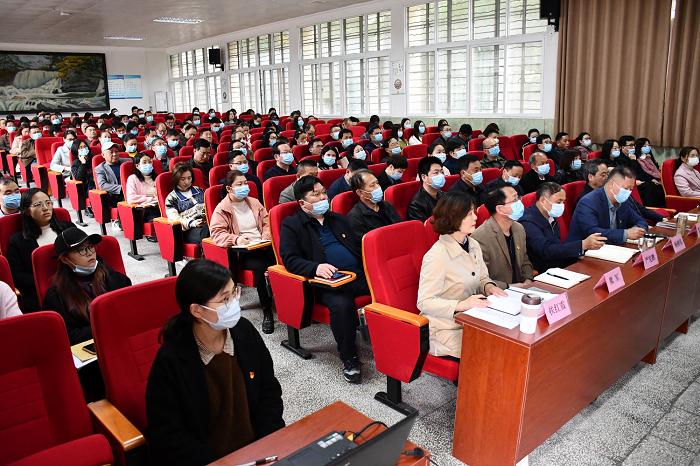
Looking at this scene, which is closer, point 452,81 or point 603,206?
point 603,206

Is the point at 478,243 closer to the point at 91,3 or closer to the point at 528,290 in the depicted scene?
the point at 528,290

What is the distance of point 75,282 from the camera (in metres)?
2.41

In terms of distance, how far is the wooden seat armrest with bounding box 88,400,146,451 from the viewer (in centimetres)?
157

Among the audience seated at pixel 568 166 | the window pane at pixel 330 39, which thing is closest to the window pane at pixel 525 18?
the audience seated at pixel 568 166

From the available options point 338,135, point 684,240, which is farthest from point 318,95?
point 684,240

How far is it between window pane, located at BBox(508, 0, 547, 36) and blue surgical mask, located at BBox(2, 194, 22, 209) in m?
8.43

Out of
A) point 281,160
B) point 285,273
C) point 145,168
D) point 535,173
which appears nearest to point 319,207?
point 285,273

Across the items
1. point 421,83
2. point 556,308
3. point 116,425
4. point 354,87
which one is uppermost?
point 354,87

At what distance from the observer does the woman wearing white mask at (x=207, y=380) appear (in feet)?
5.05

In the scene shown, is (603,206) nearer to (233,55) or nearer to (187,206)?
(187,206)

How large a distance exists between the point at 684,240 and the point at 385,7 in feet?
31.3

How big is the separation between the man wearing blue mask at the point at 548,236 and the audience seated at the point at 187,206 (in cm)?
245

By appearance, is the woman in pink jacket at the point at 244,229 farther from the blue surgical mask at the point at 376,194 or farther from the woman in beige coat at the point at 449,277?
the woman in beige coat at the point at 449,277

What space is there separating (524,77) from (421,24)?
8.88ft
